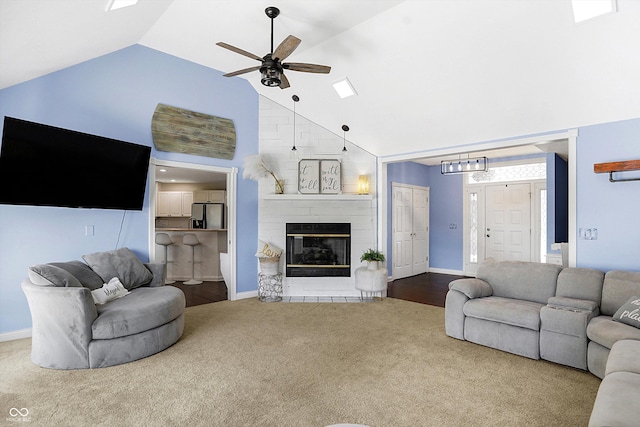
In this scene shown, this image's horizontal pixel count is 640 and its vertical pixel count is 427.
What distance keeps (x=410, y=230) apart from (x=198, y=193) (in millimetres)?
5602

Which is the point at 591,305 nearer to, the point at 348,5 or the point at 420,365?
the point at 420,365

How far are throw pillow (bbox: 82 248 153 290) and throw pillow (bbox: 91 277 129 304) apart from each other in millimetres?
152

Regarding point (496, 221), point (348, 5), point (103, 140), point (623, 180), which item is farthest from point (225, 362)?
point (496, 221)

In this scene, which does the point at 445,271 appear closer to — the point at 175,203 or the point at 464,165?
the point at 464,165

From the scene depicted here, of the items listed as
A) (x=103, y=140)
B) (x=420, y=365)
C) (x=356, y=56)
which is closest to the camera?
(x=420, y=365)

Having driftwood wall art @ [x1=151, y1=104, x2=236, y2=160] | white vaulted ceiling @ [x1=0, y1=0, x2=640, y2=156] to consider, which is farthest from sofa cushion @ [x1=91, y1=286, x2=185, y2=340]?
white vaulted ceiling @ [x1=0, y1=0, x2=640, y2=156]

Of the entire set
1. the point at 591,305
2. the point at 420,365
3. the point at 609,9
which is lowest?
the point at 420,365

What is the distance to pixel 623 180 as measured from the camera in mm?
3584

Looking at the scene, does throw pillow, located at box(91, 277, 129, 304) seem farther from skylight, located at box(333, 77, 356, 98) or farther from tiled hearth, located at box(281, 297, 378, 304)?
Result: skylight, located at box(333, 77, 356, 98)

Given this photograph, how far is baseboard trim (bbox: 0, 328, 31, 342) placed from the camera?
141 inches

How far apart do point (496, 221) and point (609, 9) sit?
510cm

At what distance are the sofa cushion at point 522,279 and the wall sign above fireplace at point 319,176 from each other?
264cm

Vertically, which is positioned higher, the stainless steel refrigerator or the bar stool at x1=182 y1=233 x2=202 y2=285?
the stainless steel refrigerator

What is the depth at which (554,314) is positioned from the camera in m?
3.12
